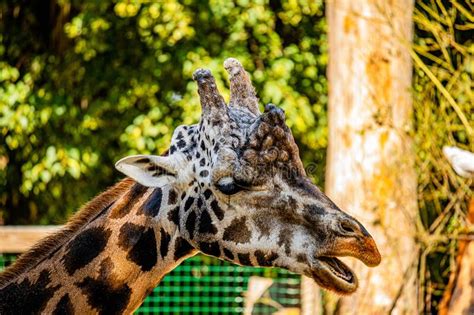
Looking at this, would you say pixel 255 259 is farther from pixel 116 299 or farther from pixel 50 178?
pixel 50 178

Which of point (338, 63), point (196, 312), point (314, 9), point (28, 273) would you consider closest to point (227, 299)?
point (196, 312)

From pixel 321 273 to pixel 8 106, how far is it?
6427mm

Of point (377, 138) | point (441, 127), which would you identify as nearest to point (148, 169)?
point (377, 138)

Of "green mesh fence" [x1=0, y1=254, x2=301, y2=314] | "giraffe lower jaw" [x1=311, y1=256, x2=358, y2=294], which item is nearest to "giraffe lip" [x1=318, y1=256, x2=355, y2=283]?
"giraffe lower jaw" [x1=311, y1=256, x2=358, y2=294]

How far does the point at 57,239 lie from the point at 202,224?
58cm

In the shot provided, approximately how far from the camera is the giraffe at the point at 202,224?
373cm

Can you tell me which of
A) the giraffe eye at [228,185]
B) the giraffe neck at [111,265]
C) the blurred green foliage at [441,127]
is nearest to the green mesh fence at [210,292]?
the blurred green foliage at [441,127]

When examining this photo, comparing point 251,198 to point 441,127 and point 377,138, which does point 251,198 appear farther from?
point 441,127

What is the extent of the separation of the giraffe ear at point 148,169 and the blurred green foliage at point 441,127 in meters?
2.90

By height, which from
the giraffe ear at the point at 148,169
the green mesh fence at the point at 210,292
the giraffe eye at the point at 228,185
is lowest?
the green mesh fence at the point at 210,292

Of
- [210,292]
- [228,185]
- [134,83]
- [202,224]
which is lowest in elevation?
[210,292]

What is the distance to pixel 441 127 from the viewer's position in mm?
6898

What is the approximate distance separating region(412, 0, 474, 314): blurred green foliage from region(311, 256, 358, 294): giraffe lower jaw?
2.81m

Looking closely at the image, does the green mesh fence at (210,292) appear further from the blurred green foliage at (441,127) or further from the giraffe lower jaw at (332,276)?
the giraffe lower jaw at (332,276)
